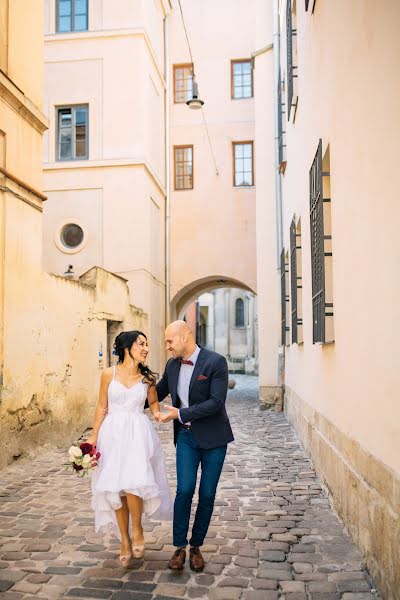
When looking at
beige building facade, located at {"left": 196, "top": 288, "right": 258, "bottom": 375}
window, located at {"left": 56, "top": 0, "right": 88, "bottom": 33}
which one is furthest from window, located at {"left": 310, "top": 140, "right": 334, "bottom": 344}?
beige building facade, located at {"left": 196, "top": 288, "right": 258, "bottom": 375}

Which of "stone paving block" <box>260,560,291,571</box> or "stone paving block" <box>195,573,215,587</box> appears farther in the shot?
"stone paving block" <box>260,560,291,571</box>

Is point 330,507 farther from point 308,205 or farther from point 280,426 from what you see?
point 280,426

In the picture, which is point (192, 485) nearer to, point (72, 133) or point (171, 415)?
point (171, 415)

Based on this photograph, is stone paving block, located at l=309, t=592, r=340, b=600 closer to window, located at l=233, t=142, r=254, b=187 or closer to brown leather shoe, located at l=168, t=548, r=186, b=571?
brown leather shoe, located at l=168, t=548, r=186, b=571

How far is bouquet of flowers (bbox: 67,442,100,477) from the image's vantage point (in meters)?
4.50

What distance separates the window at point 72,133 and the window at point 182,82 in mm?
3955

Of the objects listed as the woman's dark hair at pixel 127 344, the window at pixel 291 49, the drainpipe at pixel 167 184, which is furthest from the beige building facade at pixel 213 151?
the woman's dark hair at pixel 127 344

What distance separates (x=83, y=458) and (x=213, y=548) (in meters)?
1.36

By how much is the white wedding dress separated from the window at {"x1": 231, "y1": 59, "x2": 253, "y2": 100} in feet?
57.6

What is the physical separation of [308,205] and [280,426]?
5.21 m

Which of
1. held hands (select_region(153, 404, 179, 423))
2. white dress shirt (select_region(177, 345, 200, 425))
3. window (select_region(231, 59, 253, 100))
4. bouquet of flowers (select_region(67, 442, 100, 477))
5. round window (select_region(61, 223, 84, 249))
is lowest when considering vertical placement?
bouquet of flowers (select_region(67, 442, 100, 477))

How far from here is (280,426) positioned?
40.7 feet

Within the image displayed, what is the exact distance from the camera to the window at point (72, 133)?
1825 centimetres

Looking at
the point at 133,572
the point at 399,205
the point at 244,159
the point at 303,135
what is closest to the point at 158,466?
the point at 133,572
